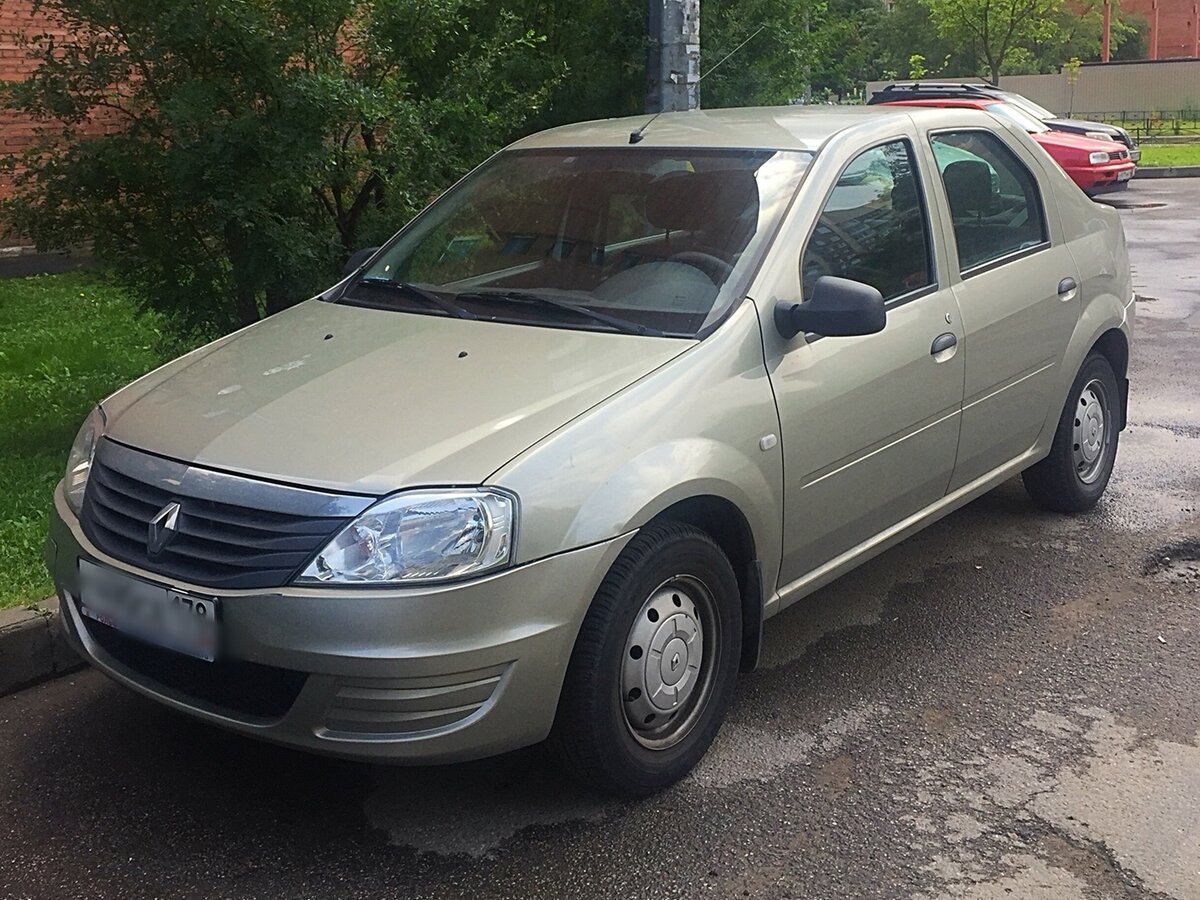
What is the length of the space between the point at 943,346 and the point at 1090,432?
159cm

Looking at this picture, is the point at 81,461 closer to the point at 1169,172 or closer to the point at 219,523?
the point at 219,523

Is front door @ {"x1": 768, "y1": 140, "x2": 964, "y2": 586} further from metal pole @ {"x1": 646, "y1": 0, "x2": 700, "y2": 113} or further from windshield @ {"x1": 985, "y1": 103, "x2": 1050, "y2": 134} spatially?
windshield @ {"x1": 985, "y1": 103, "x2": 1050, "y2": 134}

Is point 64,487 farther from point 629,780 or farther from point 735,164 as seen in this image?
point 735,164

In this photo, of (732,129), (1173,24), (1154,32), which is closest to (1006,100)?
(732,129)

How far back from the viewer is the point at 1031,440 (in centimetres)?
529

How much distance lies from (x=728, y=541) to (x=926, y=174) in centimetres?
171

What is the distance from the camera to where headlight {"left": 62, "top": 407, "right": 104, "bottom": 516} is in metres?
3.65

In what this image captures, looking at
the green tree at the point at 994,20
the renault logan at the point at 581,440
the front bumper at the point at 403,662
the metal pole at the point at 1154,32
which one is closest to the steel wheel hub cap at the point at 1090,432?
the renault logan at the point at 581,440

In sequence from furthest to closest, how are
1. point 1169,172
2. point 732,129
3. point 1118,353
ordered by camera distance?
point 1169,172, point 1118,353, point 732,129

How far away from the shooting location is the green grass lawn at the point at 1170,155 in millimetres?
24984

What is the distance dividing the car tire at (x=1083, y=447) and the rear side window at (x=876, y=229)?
1.37m

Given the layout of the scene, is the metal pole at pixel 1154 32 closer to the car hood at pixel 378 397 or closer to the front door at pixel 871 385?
the front door at pixel 871 385

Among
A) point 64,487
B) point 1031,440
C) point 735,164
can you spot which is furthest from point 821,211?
point 64,487

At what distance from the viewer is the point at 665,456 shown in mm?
3432
